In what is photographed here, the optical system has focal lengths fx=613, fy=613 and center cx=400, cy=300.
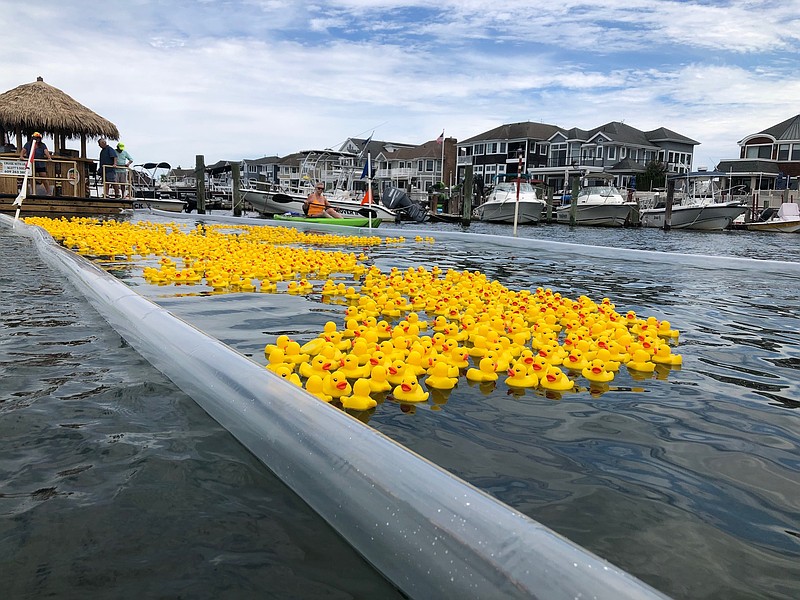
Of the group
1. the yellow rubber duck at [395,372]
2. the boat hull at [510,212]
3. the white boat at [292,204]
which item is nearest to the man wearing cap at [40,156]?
the white boat at [292,204]

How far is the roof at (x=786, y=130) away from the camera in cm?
5844

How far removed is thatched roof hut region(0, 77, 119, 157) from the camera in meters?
21.6

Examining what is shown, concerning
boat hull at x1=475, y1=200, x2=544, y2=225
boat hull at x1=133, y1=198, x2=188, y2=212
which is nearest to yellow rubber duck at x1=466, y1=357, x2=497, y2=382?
boat hull at x1=475, y1=200, x2=544, y2=225

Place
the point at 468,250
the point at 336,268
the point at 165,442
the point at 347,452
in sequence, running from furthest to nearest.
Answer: the point at 468,250 → the point at 336,268 → the point at 165,442 → the point at 347,452

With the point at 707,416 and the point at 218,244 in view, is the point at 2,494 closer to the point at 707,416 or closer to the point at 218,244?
the point at 707,416

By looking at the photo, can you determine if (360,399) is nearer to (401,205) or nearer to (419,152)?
(401,205)

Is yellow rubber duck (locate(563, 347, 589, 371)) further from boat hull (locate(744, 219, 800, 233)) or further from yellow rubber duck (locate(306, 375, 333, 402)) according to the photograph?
boat hull (locate(744, 219, 800, 233))

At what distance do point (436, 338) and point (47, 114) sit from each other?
74.4 ft

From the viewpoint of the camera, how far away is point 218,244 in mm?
11984

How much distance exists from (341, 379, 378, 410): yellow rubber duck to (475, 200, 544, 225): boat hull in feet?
107

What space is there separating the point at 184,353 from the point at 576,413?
2.38 meters

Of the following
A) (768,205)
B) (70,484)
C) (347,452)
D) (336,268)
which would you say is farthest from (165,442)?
(768,205)

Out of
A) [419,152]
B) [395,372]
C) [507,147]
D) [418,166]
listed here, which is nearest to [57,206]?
[395,372]

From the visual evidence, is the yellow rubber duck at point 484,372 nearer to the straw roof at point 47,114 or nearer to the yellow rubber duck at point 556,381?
the yellow rubber duck at point 556,381
